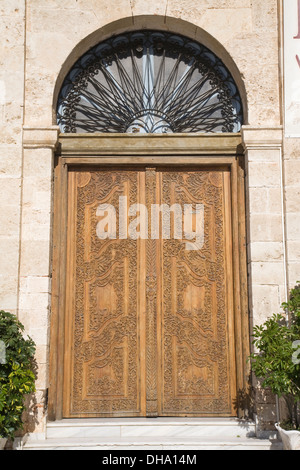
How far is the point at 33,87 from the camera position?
18.6ft

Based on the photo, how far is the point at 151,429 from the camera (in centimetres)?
525

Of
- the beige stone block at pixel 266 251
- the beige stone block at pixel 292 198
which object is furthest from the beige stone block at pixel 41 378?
the beige stone block at pixel 292 198

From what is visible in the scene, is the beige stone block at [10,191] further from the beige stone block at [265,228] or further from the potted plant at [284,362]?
the potted plant at [284,362]

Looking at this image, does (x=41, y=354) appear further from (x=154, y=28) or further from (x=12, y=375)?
(x=154, y=28)

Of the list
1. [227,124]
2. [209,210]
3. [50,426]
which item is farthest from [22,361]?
[227,124]

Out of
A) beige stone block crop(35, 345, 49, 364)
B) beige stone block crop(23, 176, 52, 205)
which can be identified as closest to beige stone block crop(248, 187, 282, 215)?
beige stone block crop(23, 176, 52, 205)

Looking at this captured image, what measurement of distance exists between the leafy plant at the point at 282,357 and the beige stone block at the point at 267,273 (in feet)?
0.79

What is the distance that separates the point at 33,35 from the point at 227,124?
2.20 metres


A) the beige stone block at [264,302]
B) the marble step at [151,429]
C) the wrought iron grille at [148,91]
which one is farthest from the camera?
the wrought iron grille at [148,91]

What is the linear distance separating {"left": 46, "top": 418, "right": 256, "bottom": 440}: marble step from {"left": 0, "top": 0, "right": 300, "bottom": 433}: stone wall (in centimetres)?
23

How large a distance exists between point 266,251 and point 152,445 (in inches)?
82.0

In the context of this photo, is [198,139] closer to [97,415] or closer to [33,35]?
[33,35]

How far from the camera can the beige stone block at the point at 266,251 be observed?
Result: 5398 millimetres

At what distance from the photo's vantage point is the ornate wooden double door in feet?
18.1
